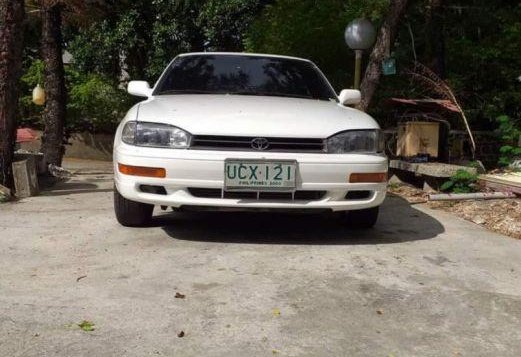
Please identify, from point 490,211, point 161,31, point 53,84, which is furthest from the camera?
point 161,31

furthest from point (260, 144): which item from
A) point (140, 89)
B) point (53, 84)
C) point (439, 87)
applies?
point (53, 84)

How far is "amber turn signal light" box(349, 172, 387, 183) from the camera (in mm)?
4082

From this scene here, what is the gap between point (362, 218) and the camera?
4699 millimetres

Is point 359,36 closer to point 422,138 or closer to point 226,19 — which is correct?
point 422,138

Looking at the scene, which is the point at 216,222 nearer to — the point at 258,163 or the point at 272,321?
the point at 258,163

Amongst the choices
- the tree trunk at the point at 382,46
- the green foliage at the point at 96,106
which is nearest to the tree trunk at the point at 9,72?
the tree trunk at the point at 382,46

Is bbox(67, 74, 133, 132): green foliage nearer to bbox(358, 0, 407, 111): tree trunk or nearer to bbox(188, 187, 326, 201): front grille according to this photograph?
bbox(358, 0, 407, 111): tree trunk

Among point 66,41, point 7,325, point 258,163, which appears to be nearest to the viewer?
point 7,325

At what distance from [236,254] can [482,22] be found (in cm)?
808

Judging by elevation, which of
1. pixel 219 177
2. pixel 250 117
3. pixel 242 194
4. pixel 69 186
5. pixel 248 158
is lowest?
pixel 69 186

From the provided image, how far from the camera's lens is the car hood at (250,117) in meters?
3.95

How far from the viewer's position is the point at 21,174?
20.4ft

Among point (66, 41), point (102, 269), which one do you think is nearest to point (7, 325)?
point (102, 269)

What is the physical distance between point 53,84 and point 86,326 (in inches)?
254
